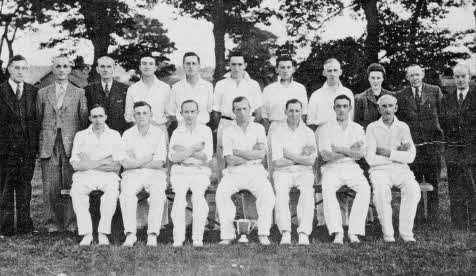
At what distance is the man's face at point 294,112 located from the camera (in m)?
7.38

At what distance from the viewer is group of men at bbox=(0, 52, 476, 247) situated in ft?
23.1

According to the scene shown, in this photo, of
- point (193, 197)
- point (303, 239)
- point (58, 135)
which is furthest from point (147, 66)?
point (303, 239)

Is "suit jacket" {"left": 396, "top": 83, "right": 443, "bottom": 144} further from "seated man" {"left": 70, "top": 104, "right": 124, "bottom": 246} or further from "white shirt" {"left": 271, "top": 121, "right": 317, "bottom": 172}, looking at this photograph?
"seated man" {"left": 70, "top": 104, "right": 124, "bottom": 246}

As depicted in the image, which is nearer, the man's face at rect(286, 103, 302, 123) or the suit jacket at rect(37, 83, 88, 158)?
the man's face at rect(286, 103, 302, 123)

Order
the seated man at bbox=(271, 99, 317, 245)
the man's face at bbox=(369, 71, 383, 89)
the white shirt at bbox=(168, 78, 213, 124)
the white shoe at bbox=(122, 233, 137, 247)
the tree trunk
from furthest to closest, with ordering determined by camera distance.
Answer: the tree trunk, the white shirt at bbox=(168, 78, 213, 124), the man's face at bbox=(369, 71, 383, 89), the seated man at bbox=(271, 99, 317, 245), the white shoe at bbox=(122, 233, 137, 247)

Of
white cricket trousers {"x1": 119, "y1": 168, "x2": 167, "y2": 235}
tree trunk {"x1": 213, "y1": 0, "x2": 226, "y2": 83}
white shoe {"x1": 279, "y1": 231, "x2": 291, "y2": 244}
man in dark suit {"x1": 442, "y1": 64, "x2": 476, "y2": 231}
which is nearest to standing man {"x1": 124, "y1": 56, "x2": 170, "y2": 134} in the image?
white cricket trousers {"x1": 119, "y1": 168, "x2": 167, "y2": 235}

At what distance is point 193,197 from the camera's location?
23.1 feet

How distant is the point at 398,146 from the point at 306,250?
79.5 inches

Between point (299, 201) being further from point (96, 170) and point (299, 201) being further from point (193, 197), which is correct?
point (96, 170)

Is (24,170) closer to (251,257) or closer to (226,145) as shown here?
(226,145)

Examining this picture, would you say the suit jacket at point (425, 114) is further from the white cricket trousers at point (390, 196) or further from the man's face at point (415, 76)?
the white cricket trousers at point (390, 196)

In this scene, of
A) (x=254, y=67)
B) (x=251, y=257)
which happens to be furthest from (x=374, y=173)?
(x=254, y=67)

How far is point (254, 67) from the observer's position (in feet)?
71.8

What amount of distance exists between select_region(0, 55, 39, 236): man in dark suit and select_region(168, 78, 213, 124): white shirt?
6.14 feet
